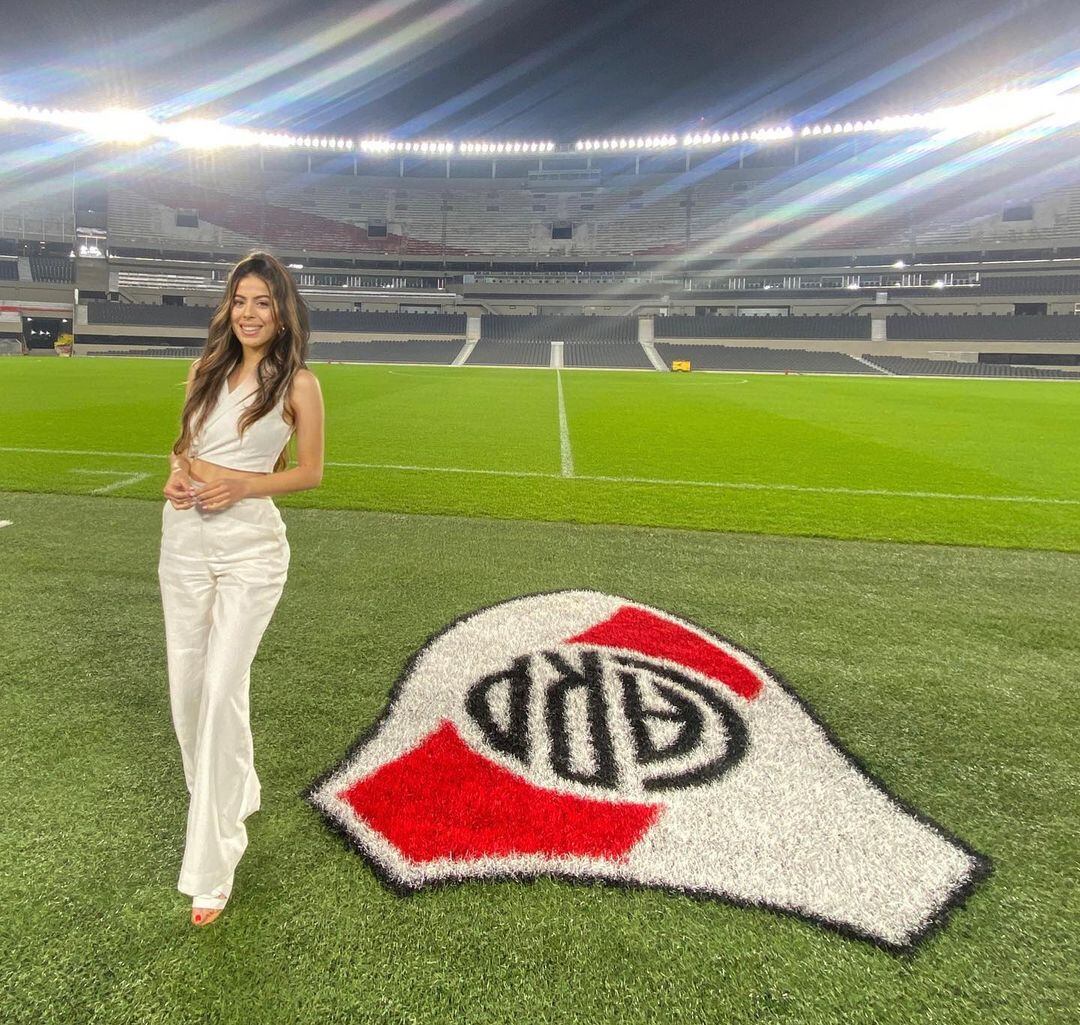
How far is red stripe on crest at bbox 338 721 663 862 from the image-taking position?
2025 mm

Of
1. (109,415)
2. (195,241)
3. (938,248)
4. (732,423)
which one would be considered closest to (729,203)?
(938,248)

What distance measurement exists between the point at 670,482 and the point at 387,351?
4615cm

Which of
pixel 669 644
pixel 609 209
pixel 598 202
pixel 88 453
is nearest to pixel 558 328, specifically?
pixel 609 209

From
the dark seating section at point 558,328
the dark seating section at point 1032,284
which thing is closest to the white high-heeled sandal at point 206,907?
the dark seating section at point 558,328

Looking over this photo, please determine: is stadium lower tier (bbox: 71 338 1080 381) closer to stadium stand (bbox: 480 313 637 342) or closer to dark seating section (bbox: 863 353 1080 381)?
dark seating section (bbox: 863 353 1080 381)

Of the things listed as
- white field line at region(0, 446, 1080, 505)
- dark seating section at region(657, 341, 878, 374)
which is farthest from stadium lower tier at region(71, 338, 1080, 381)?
white field line at region(0, 446, 1080, 505)

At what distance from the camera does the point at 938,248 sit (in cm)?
5841

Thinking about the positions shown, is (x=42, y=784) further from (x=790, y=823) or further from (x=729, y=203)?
(x=729, y=203)

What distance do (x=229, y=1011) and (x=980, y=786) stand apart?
8.16 ft

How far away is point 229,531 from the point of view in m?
1.88

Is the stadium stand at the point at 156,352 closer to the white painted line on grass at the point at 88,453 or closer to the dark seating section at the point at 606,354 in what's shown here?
the dark seating section at the point at 606,354

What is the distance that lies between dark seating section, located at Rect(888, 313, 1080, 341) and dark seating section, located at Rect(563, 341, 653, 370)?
2052cm

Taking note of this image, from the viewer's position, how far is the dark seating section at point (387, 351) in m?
47.8

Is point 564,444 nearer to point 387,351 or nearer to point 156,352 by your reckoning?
point 387,351
